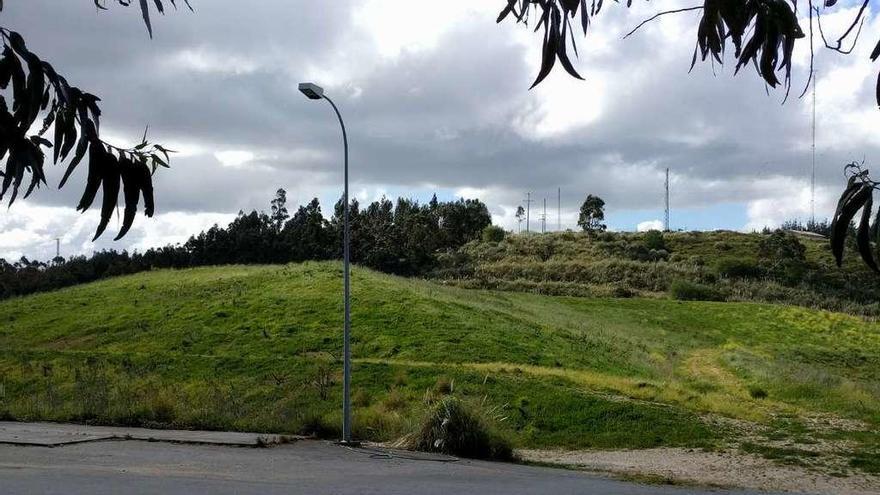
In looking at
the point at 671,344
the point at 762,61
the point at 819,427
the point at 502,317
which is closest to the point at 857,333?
the point at 671,344

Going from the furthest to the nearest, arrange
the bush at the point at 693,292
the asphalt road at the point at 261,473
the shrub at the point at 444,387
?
the bush at the point at 693,292
the shrub at the point at 444,387
the asphalt road at the point at 261,473

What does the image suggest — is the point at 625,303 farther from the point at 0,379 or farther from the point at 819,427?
the point at 0,379

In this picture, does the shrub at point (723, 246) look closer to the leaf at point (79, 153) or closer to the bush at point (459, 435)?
the bush at point (459, 435)

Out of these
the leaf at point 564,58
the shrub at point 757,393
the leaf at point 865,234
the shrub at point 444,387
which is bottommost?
→ the shrub at point 757,393

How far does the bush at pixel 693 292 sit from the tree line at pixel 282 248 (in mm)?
27388

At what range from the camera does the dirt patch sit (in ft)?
56.7

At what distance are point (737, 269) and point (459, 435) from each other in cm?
6874

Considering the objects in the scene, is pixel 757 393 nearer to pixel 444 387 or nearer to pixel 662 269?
pixel 444 387

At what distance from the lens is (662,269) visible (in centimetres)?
8288

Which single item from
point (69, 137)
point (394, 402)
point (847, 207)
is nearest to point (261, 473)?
point (394, 402)

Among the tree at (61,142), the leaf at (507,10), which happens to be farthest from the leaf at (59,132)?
the leaf at (507,10)

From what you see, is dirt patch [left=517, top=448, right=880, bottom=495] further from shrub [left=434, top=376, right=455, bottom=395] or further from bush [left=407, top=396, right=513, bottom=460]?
shrub [left=434, top=376, right=455, bottom=395]

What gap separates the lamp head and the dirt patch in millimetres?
9916

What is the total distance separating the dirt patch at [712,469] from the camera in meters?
17.3
